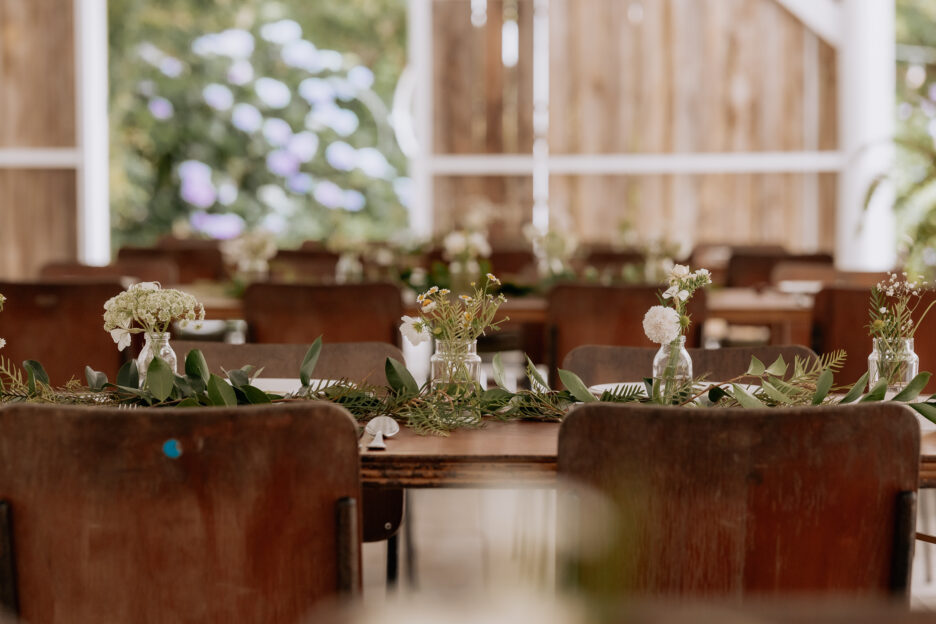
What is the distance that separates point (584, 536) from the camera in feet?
3.91

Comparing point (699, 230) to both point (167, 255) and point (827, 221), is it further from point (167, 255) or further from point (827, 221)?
point (167, 255)

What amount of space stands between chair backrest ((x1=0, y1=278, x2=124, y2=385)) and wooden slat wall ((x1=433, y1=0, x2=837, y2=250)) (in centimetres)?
496

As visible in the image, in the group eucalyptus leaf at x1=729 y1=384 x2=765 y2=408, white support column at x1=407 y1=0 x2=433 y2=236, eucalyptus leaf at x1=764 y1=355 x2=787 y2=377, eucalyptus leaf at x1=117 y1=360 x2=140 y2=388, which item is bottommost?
eucalyptus leaf at x1=729 y1=384 x2=765 y2=408

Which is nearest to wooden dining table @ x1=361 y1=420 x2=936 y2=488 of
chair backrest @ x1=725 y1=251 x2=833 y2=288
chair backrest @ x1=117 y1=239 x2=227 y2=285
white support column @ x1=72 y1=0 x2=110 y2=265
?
chair backrest @ x1=725 y1=251 x2=833 y2=288

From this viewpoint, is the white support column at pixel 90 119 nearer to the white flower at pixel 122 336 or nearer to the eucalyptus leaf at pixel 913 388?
the white flower at pixel 122 336

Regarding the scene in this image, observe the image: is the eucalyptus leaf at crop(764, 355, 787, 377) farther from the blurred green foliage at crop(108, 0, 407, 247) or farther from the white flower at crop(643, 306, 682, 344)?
the blurred green foliage at crop(108, 0, 407, 247)

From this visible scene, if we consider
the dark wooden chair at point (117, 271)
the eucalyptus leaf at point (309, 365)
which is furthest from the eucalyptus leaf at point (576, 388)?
the dark wooden chair at point (117, 271)

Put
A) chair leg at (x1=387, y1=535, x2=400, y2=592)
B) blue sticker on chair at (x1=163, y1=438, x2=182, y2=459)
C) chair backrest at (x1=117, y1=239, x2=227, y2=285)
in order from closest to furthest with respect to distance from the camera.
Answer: blue sticker on chair at (x1=163, y1=438, x2=182, y2=459)
chair leg at (x1=387, y1=535, x2=400, y2=592)
chair backrest at (x1=117, y1=239, x2=227, y2=285)

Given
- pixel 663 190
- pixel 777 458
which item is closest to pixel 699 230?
pixel 663 190

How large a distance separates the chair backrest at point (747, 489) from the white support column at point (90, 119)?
7.23 m

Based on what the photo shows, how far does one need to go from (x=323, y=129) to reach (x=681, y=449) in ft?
30.0

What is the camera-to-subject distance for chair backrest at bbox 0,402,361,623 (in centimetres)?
121

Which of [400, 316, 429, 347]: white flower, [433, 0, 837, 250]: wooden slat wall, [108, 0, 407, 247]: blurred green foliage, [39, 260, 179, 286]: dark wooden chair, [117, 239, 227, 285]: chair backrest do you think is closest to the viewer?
[400, 316, 429, 347]: white flower

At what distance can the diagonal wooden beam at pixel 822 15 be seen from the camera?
762 cm
